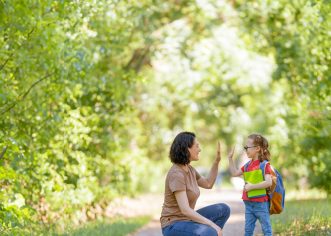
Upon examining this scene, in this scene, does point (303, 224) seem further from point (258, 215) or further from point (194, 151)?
point (194, 151)

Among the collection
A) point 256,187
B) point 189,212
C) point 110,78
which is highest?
point 110,78

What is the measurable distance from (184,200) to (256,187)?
3.86 feet

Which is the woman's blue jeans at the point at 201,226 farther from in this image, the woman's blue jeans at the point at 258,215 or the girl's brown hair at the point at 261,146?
the girl's brown hair at the point at 261,146

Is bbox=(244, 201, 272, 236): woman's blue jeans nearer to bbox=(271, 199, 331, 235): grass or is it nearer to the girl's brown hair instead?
the girl's brown hair

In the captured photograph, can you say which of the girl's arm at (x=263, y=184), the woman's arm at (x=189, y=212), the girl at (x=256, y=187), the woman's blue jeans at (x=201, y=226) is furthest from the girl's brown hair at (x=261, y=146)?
the woman's arm at (x=189, y=212)

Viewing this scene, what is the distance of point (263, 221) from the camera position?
8109mm

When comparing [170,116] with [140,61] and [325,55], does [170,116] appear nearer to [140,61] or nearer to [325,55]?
[140,61]

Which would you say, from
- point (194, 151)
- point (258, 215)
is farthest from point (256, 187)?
point (194, 151)

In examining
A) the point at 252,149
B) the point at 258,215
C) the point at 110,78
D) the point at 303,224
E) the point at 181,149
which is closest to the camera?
the point at 181,149

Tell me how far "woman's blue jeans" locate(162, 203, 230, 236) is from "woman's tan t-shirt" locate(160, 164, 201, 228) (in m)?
0.10

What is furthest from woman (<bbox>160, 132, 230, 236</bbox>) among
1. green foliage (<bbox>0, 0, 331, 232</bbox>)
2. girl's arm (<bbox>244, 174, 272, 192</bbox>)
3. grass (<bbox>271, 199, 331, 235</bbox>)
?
green foliage (<bbox>0, 0, 331, 232</bbox>)

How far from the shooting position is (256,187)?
317 inches

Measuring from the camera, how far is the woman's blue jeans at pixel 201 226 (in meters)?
7.13

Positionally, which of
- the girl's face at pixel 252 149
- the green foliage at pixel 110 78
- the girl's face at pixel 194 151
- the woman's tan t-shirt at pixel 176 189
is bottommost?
the woman's tan t-shirt at pixel 176 189
